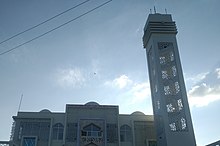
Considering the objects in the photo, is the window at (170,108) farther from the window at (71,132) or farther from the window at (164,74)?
the window at (71,132)

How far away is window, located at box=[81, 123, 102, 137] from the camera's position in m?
48.5

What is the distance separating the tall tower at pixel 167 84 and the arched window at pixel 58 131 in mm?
17451

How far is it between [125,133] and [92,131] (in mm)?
6227

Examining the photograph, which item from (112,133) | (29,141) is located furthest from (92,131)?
(29,141)

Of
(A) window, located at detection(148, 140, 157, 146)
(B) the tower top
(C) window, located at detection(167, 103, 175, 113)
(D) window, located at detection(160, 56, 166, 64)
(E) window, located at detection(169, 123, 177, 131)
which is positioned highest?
(B) the tower top

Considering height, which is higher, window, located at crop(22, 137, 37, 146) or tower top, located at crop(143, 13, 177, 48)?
tower top, located at crop(143, 13, 177, 48)

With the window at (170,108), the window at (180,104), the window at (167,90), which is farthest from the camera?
the window at (167,90)

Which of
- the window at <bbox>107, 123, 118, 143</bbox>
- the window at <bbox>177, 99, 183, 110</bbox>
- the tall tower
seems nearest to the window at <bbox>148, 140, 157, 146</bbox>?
the tall tower

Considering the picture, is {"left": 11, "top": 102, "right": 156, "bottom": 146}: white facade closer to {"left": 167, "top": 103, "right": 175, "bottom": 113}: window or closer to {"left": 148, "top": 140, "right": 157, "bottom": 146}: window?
{"left": 148, "top": 140, "right": 157, "bottom": 146}: window

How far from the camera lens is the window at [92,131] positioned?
4854 centimetres

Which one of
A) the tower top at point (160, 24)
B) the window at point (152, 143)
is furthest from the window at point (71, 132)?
the tower top at point (160, 24)

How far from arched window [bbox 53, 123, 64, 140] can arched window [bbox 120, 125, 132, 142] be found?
1115 centimetres

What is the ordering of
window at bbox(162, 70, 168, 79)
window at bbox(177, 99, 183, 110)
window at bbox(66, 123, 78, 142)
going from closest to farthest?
1. window at bbox(177, 99, 183, 110)
2. window at bbox(162, 70, 168, 79)
3. window at bbox(66, 123, 78, 142)

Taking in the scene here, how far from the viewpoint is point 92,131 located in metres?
48.8
